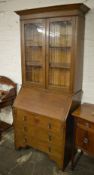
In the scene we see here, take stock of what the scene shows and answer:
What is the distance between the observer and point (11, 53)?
3.06 meters

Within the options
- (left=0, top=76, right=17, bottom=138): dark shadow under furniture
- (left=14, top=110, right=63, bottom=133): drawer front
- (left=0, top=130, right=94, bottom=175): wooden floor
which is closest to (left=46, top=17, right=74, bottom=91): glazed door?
(left=14, top=110, right=63, bottom=133): drawer front

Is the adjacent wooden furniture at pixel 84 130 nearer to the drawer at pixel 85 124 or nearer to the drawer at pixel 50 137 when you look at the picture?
the drawer at pixel 85 124

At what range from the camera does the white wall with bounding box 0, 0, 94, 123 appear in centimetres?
229

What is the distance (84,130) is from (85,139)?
0.11 metres

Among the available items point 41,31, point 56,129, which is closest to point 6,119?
point 56,129

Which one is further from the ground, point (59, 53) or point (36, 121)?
point (59, 53)

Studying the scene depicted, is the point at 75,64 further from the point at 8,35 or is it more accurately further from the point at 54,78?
the point at 8,35

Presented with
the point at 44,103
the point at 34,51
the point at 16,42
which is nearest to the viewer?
the point at 44,103

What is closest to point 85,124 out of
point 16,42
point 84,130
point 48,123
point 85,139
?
point 84,130

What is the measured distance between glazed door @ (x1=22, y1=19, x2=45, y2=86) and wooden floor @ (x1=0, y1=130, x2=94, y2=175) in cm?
107

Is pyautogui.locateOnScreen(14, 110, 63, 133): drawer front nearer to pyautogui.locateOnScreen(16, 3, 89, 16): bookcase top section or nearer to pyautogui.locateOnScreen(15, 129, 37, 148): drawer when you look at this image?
pyautogui.locateOnScreen(15, 129, 37, 148): drawer

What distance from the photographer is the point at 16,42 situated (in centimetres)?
295

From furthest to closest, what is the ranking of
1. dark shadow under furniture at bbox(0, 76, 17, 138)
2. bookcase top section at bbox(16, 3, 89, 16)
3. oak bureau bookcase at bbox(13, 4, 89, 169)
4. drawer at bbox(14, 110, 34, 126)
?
dark shadow under furniture at bbox(0, 76, 17, 138) → drawer at bbox(14, 110, 34, 126) → oak bureau bookcase at bbox(13, 4, 89, 169) → bookcase top section at bbox(16, 3, 89, 16)

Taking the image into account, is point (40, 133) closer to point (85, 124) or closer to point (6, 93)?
point (85, 124)
